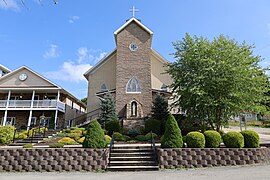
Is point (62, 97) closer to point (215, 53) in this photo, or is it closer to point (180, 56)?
point (180, 56)

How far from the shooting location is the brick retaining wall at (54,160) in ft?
28.1

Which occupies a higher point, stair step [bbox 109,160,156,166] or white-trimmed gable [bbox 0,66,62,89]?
white-trimmed gable [bbox 0,66,62,89]

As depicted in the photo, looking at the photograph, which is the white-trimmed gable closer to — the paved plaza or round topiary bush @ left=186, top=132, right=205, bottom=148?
the paved plaza

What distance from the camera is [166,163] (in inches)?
336

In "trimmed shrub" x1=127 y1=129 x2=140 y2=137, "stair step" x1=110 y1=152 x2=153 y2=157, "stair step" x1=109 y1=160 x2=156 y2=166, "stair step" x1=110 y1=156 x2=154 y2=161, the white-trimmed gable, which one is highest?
the white-trimmed gable

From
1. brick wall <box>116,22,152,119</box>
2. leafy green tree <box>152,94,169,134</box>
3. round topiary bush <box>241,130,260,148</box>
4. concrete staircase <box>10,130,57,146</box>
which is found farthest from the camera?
brick wall <box>116,22,152,119</box>

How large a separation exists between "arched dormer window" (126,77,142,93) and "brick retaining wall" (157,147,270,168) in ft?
42.8

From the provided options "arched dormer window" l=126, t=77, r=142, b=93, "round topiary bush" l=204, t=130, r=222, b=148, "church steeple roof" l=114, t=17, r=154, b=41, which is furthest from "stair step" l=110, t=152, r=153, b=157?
"church steeple roof" l=114, t=17, r=154, b=41

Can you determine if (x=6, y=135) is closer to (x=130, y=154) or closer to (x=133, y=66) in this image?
(x=130, y=154)

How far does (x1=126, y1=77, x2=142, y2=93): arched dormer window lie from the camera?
21572mm

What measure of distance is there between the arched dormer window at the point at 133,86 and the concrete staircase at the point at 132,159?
1205 centimetres

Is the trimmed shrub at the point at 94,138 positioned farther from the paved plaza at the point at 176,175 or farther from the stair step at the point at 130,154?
the paved plaza at the point at 176,175

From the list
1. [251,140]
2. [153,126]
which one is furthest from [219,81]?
[153,126]

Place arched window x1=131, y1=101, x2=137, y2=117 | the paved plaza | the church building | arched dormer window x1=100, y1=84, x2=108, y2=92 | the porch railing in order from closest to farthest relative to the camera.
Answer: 1. the paved plaza
2. arched window x1=131, y1=101, x2=137, y2=117
3. the church building
4. the porch railing
5. arched dormer window x1=100, y1=84, x2=108, y2=92
